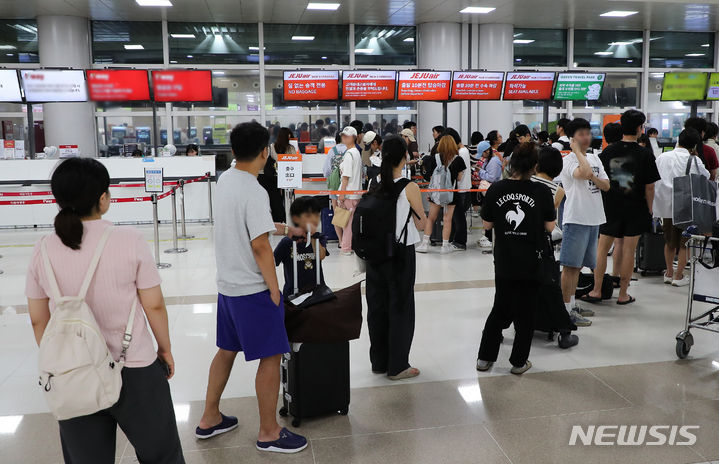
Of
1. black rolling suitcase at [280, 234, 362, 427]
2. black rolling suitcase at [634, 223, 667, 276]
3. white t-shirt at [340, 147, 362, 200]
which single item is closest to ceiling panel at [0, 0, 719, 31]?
white t-shirt at [340, 147, 362, 200]

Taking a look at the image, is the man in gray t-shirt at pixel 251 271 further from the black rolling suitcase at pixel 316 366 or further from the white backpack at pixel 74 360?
the white backpack at pixel 74 360

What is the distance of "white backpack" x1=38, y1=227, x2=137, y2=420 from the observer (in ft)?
6.27

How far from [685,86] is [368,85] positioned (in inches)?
232

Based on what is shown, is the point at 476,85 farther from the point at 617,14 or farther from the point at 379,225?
the point at 379,225

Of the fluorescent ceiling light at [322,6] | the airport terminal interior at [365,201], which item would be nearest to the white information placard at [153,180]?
the airport terminal interior at [365,201]

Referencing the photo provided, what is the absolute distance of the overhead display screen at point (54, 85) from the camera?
1073 cm

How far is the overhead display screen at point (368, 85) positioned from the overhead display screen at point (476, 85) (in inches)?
45.5

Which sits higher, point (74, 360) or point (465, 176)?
point (465, 176)

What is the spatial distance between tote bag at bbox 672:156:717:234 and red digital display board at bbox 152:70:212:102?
8.36 meters

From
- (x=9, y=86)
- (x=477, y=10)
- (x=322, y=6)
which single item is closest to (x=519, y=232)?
(x=9, y=86)

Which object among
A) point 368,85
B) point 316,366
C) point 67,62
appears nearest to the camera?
point 316,366

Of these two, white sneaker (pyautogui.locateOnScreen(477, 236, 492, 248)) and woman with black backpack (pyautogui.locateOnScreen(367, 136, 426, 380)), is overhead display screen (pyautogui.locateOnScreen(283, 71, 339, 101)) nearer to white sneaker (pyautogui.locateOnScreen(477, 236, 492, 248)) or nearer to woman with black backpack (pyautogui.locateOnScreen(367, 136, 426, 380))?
white sneaker (pyautogui.locateOnScreen(477, 236, 492, 248))

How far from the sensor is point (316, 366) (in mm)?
3457

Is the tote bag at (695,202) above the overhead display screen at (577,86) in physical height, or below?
below
